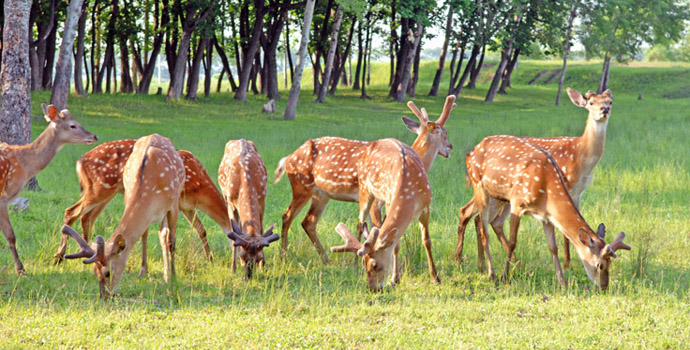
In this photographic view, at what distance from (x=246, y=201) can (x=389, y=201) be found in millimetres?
1551

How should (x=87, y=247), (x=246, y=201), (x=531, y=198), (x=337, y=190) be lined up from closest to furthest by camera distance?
(x=87, y=247) → (x=531, y=198) → (x=246, y=201) → (x=337, y=190)

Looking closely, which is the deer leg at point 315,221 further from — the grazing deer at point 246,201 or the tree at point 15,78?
the tree at point 15,78

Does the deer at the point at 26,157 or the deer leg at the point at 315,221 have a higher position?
the deer at the point at 26,157

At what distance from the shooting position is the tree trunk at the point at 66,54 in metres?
18.5

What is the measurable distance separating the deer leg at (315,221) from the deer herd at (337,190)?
15 millimetres

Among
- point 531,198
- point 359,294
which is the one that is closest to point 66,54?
point 359,294

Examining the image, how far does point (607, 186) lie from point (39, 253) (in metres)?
9.43

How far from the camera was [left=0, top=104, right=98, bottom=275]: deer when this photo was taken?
7266 millimetres

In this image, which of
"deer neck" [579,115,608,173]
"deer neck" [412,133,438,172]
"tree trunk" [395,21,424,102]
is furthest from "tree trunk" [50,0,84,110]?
"tree trunk" [395,21,424,102]

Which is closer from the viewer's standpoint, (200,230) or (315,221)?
(200,230)

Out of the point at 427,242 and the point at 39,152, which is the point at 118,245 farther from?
the point at 427,242

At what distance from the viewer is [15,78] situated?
10992mm

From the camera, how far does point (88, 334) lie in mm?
5543

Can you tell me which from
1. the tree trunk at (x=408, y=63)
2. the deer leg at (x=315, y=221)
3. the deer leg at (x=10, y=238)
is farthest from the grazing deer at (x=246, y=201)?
the tree trunk at (x=408, y=63)
